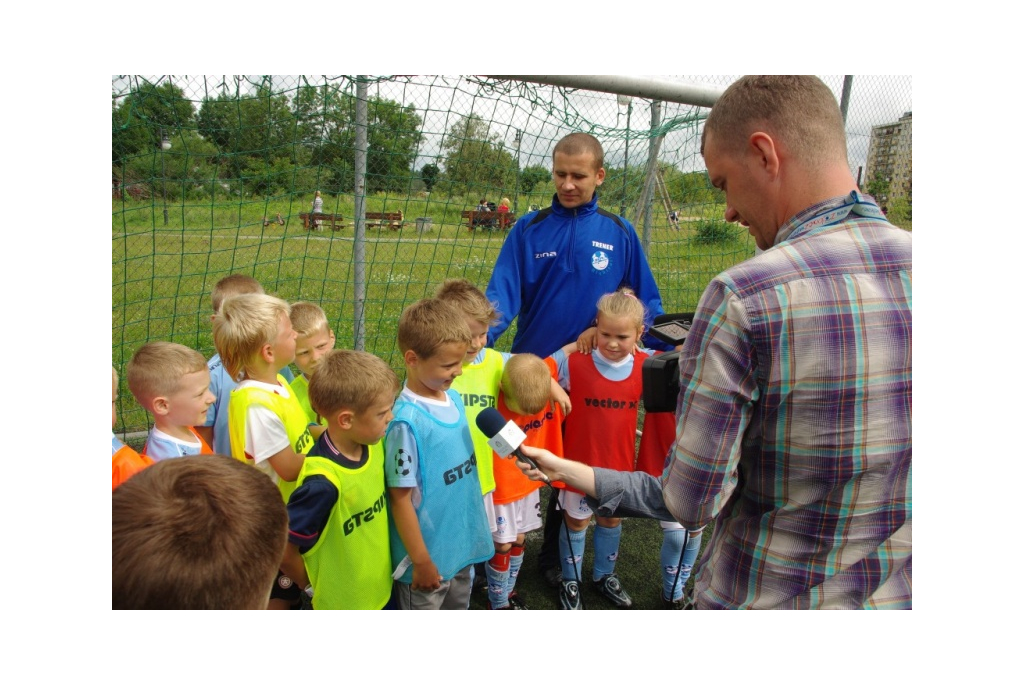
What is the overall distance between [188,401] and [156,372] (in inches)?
5.9

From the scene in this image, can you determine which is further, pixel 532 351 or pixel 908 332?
pixel 532 351

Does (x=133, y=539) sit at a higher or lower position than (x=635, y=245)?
lower

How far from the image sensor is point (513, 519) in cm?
288

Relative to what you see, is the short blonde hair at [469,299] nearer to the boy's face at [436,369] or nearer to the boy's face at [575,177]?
the boy's face at [436,369]

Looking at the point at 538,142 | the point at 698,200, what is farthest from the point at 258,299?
the point at 698,200

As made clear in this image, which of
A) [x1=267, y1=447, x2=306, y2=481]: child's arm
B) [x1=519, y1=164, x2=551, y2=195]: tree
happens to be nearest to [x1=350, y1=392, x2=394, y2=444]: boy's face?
[x1=267, y1=447, x2=306, y2=481]: child's arm

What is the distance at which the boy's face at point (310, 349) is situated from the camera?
113 inches

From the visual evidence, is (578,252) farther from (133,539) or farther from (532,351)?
(133,539)

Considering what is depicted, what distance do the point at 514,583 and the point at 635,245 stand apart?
6.01ft

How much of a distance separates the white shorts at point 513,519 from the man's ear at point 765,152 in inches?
79.0

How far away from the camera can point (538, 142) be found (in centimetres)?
450

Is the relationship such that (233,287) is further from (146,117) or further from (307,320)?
(146,117)

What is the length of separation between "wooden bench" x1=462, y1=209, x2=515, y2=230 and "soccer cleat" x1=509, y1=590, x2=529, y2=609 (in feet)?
9.31

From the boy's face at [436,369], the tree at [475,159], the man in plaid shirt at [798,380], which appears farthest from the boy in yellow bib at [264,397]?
the tree at [475,159]
